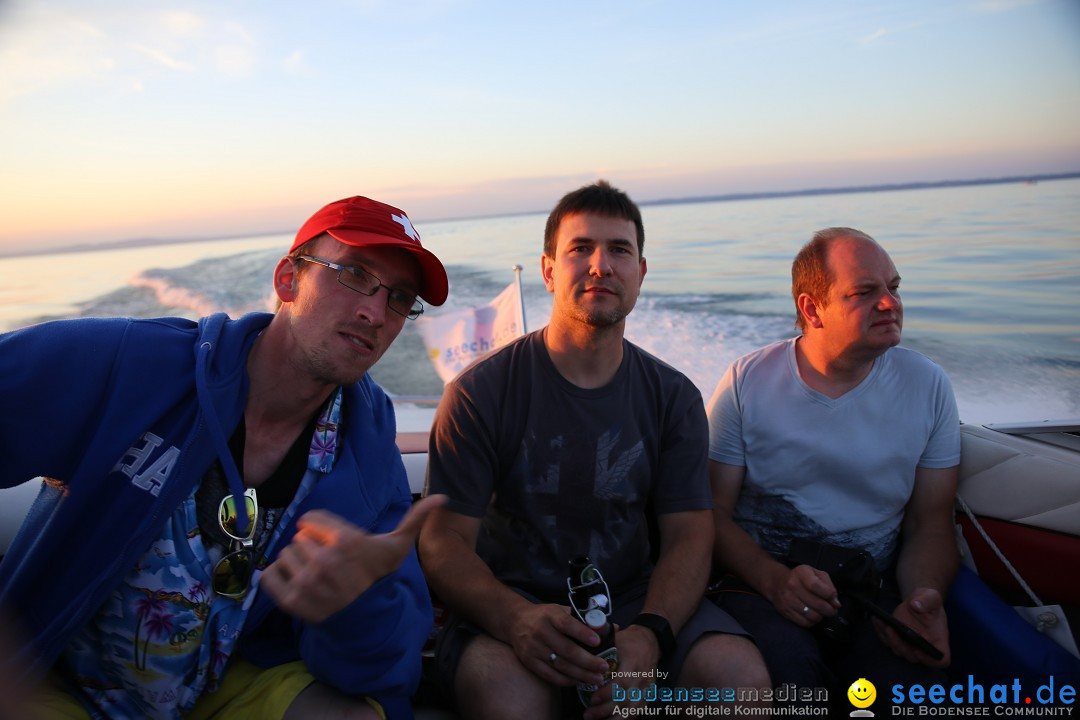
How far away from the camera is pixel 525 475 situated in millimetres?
2076

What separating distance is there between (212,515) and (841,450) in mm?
1806

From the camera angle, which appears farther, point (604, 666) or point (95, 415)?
point (604, 666)

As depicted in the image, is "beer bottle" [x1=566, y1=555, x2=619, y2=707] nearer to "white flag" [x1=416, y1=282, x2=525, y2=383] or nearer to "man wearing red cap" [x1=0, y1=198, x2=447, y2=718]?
"man wearing red cap" [x1=0, y1=198, x2=447, y2=718]

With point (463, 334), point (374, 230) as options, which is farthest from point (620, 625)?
point (463, 334)

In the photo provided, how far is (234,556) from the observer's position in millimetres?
1500

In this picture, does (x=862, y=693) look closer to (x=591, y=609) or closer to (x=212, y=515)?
(x=591, y=609)

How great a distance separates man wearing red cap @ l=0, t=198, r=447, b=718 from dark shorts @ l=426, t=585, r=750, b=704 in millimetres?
266

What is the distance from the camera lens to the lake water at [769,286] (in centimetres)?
854

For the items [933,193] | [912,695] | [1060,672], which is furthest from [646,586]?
[933,193]

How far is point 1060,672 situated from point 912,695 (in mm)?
343

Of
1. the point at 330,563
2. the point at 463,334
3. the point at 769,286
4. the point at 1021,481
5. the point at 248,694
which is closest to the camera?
the point at 330,563

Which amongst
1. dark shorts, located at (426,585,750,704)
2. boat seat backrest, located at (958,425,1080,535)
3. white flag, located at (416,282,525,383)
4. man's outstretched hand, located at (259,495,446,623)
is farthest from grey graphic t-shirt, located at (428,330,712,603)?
white flag, located at (416,282,525,383)

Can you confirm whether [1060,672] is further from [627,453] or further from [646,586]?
[627,453]

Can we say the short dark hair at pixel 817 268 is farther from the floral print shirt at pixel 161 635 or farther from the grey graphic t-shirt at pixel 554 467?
the floral print shirt at pixel 161 635
